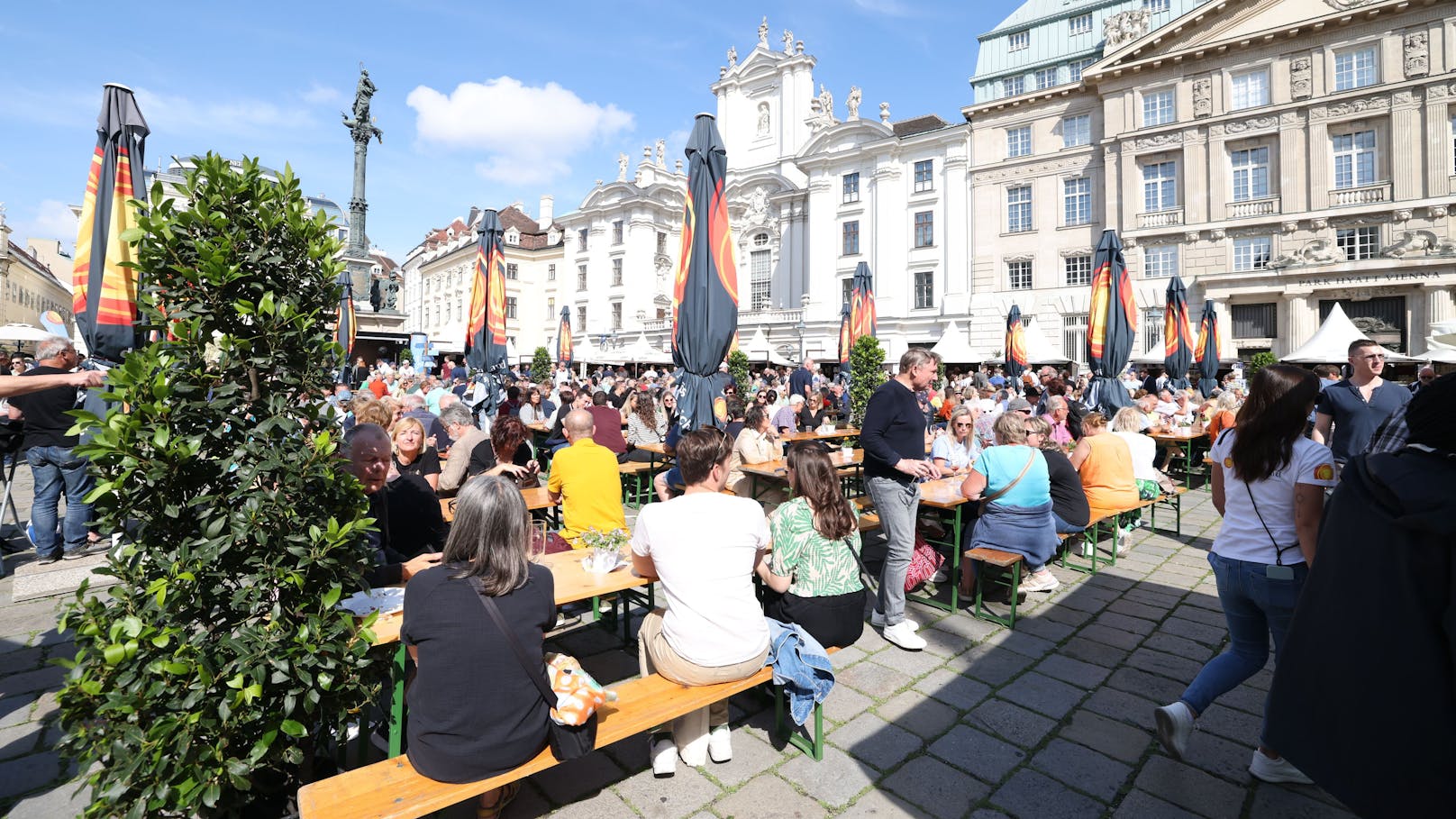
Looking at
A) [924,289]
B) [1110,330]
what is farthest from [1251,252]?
[1110,330]

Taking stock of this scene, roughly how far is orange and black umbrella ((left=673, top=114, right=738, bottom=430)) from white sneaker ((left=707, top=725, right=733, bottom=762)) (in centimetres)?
361

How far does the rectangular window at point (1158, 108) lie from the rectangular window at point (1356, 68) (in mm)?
5122

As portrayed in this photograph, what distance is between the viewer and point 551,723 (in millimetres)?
2494

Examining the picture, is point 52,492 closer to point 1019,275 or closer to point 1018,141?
point 1019,275

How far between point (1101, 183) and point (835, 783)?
32638 millimetres

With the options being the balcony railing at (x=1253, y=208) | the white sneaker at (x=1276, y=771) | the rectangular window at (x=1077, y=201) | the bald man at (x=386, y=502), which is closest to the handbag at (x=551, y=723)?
the bald man at (x=386, y=502)

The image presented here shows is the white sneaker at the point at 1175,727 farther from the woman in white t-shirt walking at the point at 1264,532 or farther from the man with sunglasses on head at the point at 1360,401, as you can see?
the man with sunglasses on head at the point at 1360,401

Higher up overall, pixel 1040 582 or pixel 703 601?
pixel 703 601

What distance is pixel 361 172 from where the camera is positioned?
25047 millimetres

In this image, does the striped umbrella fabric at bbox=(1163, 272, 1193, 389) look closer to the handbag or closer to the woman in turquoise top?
the woman in turquoise top

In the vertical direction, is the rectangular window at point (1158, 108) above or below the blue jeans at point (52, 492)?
above

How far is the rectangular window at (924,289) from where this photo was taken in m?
32.5

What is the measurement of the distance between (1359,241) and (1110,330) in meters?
22.0

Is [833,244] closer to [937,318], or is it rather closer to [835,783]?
[937,318]
